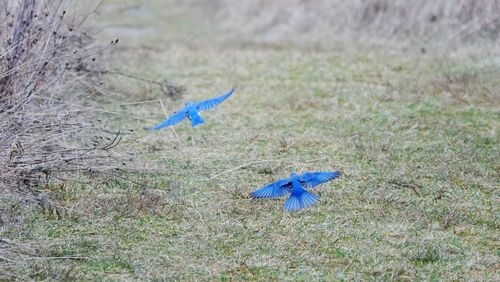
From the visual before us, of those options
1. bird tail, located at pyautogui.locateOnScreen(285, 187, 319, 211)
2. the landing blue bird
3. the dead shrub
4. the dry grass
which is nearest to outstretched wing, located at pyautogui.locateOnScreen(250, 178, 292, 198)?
the landing blue bird

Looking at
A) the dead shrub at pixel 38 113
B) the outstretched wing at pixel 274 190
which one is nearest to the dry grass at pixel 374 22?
the dead shrub at pixel 38 113

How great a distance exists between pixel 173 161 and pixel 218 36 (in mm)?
5851

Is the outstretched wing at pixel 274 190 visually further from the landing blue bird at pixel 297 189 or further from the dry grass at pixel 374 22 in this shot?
the dry grass at pixel 374 22

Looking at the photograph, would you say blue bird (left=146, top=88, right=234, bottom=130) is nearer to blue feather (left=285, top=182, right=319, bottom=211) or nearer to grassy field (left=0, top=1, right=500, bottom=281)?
grassy field (left=0, top=1, right=500, bottom=281)

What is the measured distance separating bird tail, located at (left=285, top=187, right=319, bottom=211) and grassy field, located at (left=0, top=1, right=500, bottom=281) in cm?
4

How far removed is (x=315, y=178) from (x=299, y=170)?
1.73 ft

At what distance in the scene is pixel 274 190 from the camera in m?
4.32

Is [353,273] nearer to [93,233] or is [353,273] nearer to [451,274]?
[451,274]

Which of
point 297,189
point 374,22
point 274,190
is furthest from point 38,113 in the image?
point 374,22

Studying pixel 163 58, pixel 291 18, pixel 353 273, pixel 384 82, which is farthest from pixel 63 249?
pixel 291 18

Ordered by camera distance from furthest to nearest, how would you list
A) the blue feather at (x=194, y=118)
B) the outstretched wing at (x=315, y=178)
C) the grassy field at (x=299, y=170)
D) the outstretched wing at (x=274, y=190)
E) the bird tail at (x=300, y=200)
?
the blue feather at (x=194, y=118), the outstretched wing at (x=315, y=178), the outstretched wing at (x=274, y=190), the bird tail at (x=300, y=200), the grassy field at (x=299, y=170)

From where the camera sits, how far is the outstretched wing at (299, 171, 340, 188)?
173 inches

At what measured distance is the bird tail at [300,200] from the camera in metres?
4.17

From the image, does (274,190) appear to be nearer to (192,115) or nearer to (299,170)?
(299,170)
